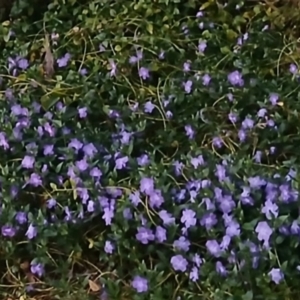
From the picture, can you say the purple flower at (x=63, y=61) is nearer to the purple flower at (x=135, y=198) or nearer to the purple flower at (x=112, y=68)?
the purple flower at (x=112, y=68)

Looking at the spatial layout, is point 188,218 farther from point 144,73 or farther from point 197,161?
point 144,73

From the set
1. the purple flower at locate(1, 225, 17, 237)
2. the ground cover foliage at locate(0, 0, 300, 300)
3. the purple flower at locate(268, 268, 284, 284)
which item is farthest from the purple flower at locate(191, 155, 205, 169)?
the purple flower at locate(1, 225, 17, 237)

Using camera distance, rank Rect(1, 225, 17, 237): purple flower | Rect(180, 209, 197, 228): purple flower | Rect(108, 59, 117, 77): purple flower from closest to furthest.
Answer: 1. Rect(180, 209, 197, 228): purple flower
2. Rect(1, 225, 17, 237): purple flower
3. Rect(108, 59, 117, 77): purple flower

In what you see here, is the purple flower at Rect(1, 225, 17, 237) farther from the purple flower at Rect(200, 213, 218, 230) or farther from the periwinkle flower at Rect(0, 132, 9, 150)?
the purple flower at Rect(200, 213, 218, 230)

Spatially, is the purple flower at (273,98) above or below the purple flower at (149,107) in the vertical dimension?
above

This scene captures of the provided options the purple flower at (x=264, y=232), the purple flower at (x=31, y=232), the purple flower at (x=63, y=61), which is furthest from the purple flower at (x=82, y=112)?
the purple flower at (x=264, y=232)

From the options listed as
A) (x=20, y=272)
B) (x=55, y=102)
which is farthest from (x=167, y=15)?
(x=20, y=272)
